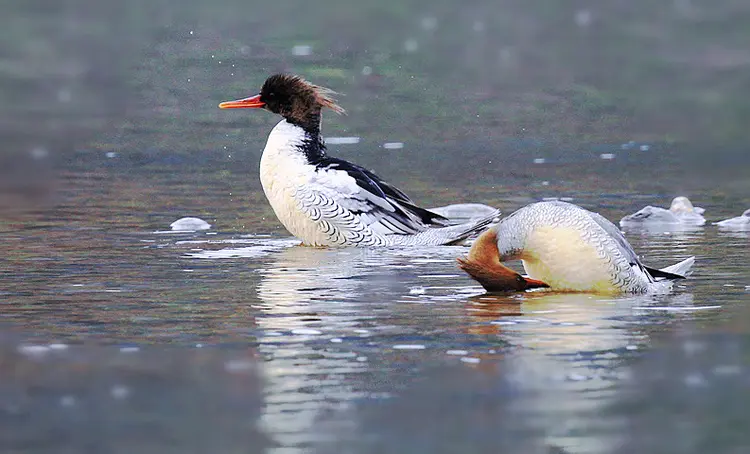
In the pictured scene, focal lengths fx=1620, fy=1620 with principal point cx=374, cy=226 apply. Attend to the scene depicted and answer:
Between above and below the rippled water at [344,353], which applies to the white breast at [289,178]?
above

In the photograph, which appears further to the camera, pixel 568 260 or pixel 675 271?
pixel 675 271

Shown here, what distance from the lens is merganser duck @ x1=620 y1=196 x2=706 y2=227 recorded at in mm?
11414

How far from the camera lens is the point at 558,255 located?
8258 millimetres

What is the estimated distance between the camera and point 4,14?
83.5 ft

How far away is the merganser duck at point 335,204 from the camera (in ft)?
35.3

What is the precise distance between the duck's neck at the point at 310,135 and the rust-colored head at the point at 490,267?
3.01 meters

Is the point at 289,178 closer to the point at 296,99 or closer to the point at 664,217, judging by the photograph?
the point at 296,99

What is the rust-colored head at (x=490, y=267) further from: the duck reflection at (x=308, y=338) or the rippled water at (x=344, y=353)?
the duck reflection at (x=308, y=338)

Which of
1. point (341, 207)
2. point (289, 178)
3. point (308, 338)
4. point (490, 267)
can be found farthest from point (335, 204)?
point (308, 338)

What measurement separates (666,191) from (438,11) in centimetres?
1380

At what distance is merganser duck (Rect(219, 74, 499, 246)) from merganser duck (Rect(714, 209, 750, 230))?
1754 mm

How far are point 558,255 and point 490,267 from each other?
358mm

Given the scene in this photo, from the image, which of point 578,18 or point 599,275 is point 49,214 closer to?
point 599,275

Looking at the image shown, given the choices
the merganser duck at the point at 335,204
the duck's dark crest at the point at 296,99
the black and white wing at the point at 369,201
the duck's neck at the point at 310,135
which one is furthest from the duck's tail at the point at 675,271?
the duck's dark crest at the point at 296,99
